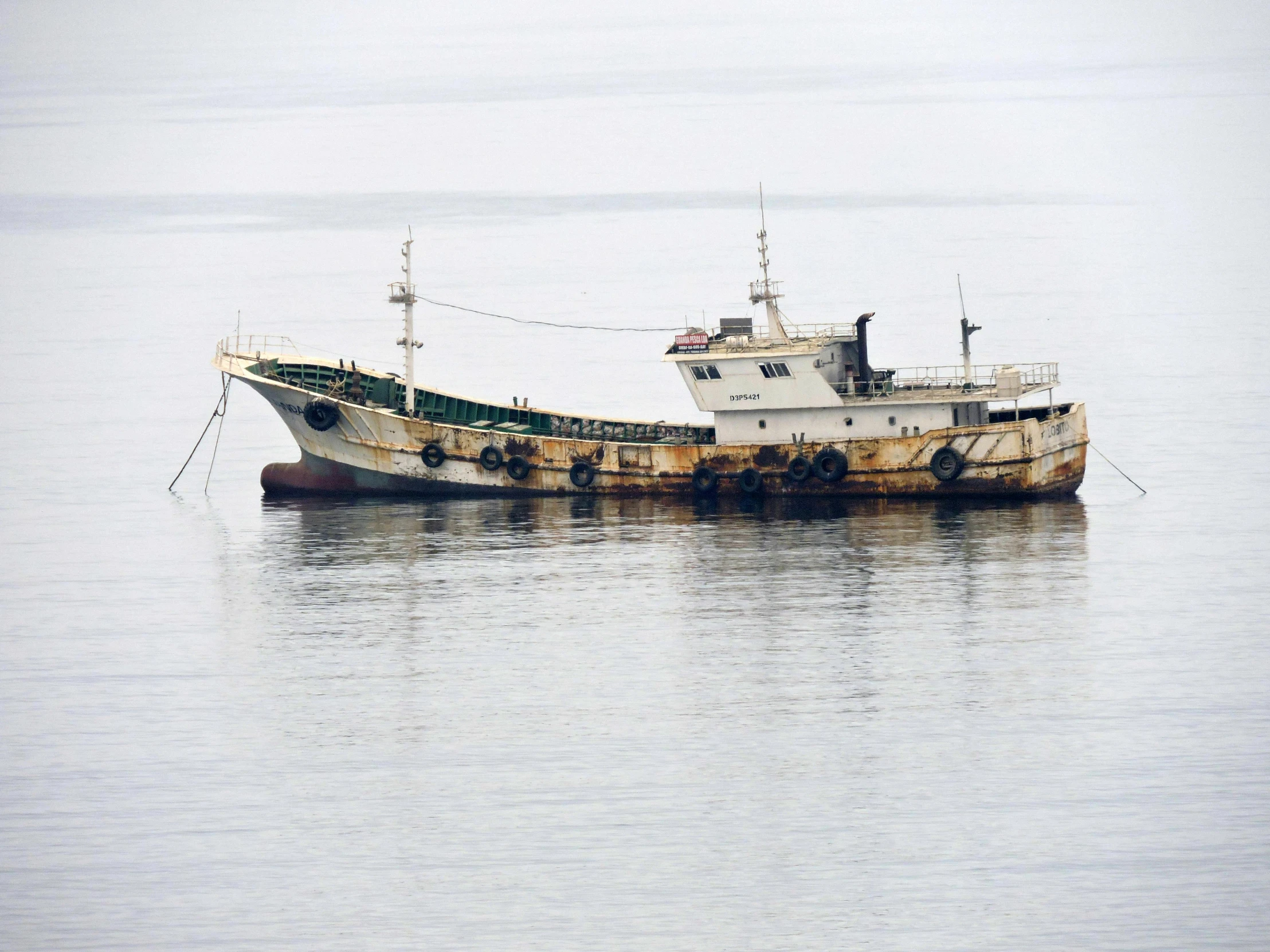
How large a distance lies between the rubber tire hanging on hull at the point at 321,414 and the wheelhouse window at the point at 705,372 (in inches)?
456

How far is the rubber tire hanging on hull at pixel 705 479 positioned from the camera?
183 feet

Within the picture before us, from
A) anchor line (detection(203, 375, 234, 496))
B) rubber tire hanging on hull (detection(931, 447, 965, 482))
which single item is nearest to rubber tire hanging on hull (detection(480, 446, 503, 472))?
anchor line (detection(203, 375, 234, 496))

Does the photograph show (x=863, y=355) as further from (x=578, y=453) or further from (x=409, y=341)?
(x=409, y=341)

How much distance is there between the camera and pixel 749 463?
183ft

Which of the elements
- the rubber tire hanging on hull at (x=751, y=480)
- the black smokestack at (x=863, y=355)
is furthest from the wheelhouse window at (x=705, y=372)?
the black smokestack at (x=863, y=355)

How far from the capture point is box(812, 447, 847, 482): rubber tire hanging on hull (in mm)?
54906

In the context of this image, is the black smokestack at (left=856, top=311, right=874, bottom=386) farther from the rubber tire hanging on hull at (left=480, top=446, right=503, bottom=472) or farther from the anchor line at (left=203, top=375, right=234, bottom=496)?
the anchor line at (left=203, top=375, right=234, bottom=496)

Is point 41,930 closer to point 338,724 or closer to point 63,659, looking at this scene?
point 338,724

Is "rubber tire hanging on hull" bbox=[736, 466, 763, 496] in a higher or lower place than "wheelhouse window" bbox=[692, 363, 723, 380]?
lower

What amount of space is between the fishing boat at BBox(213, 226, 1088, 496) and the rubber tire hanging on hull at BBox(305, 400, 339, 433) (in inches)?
1.9

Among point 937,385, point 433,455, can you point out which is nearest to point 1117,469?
point 937,385

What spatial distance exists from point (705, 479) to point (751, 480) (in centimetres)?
147

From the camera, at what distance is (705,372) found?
5653cm

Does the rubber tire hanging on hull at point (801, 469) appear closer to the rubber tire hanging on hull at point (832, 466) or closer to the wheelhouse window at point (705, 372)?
the rubber tire hanging on hull at point (832, 466)
